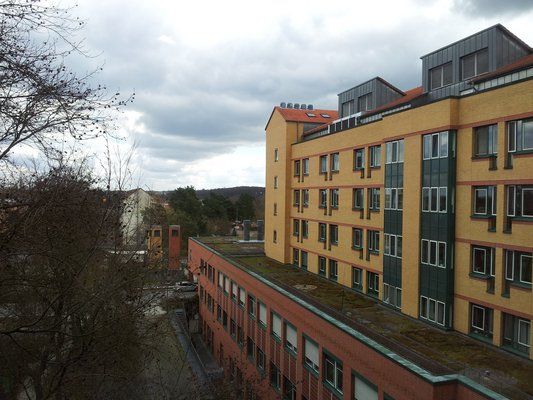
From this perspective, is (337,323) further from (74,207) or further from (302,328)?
(74,207)

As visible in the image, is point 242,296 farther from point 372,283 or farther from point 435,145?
point 435,145

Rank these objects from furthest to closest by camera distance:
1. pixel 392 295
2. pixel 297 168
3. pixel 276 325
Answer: pixel 297 168 → pixel 276 325 → pixel 392 295

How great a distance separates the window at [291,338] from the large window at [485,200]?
9.60 meters

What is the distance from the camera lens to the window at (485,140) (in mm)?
16219

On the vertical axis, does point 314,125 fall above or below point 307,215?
above

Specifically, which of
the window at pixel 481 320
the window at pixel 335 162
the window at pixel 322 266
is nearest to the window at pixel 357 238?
the window at pixel 322 266

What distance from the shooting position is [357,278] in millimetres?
25672

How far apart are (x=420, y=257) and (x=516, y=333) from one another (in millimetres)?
5010

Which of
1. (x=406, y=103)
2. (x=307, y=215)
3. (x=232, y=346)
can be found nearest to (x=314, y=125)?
(x=307, y=215)

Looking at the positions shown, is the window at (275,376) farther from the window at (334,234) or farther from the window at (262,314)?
the window at (334,234)

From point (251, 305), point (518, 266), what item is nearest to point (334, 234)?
point (251, 305)

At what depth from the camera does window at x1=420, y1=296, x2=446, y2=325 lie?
1797 cm

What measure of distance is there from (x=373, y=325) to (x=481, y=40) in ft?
44.2

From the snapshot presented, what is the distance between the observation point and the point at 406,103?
2312 centimetres
